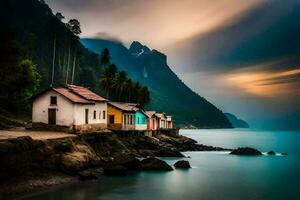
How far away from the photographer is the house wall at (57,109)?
50.5 m

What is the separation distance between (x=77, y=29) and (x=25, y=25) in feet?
259

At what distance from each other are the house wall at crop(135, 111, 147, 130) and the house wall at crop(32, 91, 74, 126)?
2884 centimetres

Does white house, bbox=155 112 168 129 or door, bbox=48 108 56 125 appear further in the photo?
white house, bbox=155 112 168 129

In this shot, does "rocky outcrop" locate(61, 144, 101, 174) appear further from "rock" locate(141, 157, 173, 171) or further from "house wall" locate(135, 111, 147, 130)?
"house wall" locate(135, 111, 147, 130)

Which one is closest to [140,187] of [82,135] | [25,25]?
[82,135]

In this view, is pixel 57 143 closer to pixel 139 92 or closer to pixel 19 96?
pixel 19 96

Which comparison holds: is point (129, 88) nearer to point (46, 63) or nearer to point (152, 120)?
point (152, 120)

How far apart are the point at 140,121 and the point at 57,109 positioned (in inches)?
1265

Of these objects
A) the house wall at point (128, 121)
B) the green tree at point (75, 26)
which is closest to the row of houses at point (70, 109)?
the house wall at point (128, 121)

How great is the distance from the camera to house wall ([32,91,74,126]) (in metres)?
50.5

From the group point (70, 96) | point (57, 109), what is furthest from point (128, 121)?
point (57, 109)

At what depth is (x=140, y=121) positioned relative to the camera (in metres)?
81.2

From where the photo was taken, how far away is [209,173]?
50.9 m

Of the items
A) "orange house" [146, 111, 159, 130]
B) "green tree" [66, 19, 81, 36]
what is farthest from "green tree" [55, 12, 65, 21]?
"orange house" [146, 111, 159, 130]
